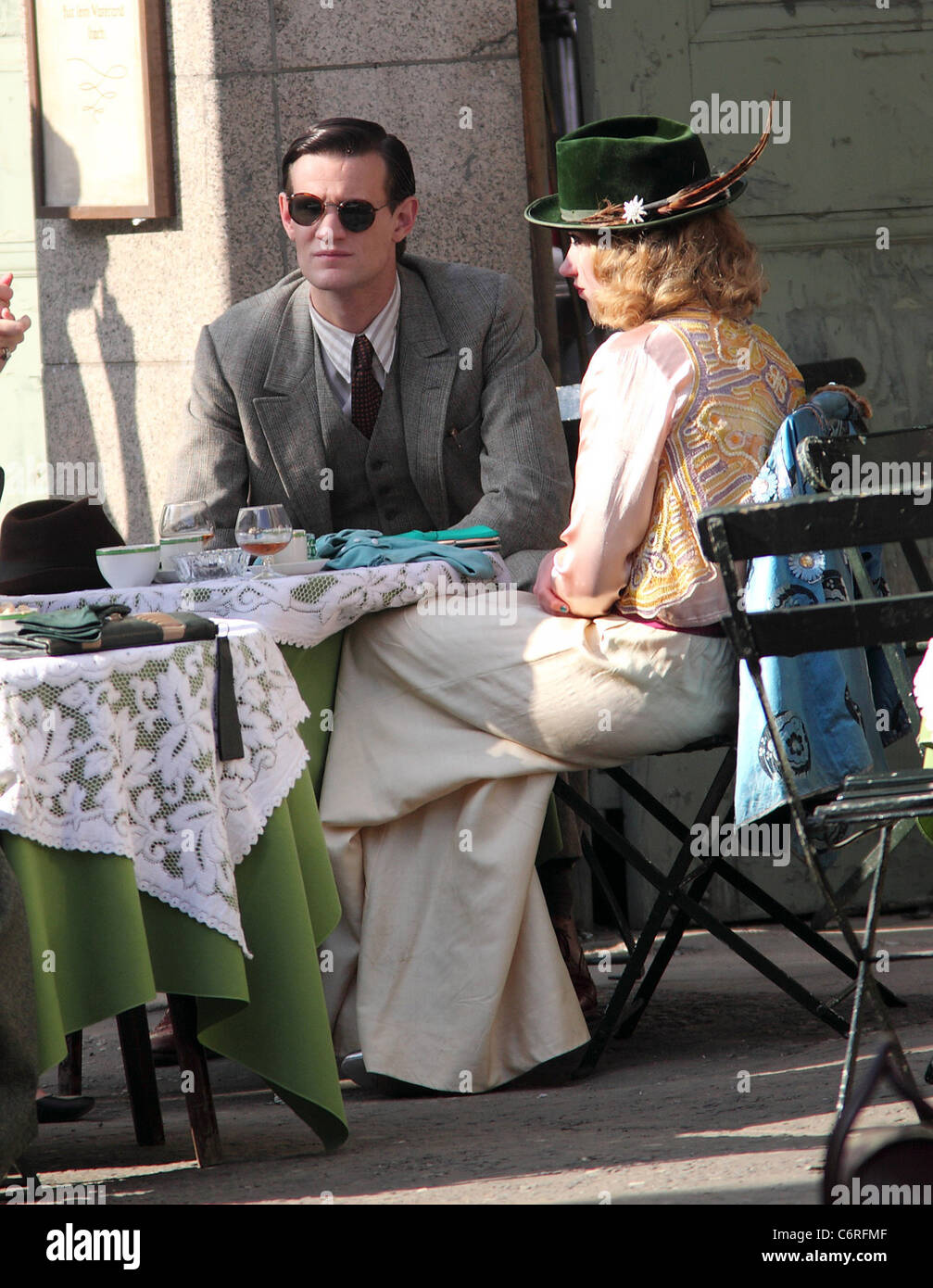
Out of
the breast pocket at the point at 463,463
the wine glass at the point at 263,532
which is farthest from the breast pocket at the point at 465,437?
the wine glass at the point at 263,532

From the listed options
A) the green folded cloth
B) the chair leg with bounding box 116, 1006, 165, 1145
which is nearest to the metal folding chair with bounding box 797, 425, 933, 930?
the green folded cloth

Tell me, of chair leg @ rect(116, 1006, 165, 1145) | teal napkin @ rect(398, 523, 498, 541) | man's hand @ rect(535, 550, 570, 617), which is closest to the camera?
chair leg @ rect(116, 1006, 165, 1145)

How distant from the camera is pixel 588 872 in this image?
209 inches

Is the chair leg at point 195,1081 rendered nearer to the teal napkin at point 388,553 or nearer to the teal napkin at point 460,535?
the teal napkin at point 388,553

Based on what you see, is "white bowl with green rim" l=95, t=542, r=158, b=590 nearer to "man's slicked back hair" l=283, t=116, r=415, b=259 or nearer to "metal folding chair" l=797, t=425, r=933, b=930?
"man's slicked back hair" l=283, t=116, r=415, b=259

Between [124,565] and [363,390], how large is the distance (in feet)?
3.34

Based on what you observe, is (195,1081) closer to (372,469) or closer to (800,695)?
(800,695)

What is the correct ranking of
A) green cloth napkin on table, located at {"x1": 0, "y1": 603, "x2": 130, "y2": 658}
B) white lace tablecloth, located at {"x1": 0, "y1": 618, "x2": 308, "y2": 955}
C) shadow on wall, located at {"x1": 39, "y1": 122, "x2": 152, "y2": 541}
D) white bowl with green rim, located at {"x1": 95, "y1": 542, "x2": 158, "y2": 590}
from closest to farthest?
white lace tablecloth, located at {"x1": 0, "y1": 618, "x2": 308, "y2": 955} → green cloth napkin on table, located at {"x1": 0, "y1": 603, "x2": 130, "y2": 658} → white bowl with green rim, located at {"x1": 95, "y1": 542, "x2": 158, "y2": 590} → shadow on wall, located at {"x1": 39, "y1": 122, "x2": 152, "y2": 541}

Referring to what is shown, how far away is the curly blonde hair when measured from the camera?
3.78m

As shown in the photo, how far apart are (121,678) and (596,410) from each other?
1.30 meters

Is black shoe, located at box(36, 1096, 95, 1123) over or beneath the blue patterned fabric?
beneath

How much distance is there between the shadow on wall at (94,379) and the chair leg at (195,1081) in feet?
7.74

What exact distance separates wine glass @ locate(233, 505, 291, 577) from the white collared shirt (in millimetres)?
722
